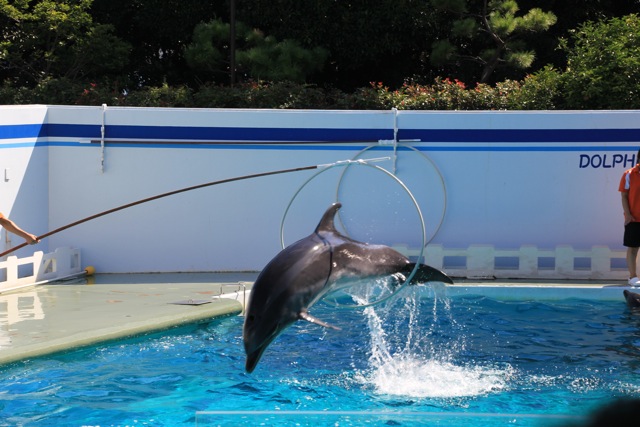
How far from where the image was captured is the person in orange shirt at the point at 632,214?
9.62 meters

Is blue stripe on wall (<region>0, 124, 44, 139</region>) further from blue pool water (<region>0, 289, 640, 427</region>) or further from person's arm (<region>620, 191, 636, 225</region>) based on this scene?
person's arm (<region>620, 191, 636, 225</region>)

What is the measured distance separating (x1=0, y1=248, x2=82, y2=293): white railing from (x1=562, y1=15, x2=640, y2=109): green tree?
6.75m

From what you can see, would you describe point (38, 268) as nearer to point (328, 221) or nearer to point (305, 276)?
point (328, 221)

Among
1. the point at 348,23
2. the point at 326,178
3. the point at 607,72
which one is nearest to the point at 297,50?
the point at 348,23

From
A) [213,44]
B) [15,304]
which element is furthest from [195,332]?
[213,44]

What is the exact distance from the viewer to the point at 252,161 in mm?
10422

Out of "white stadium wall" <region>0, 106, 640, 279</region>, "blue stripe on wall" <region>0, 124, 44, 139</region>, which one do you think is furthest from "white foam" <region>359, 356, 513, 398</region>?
"blue stripe on wall" <region>0, 124, 44, 139</region>

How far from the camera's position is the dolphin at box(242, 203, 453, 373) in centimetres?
447

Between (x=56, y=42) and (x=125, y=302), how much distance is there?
8.68 meters

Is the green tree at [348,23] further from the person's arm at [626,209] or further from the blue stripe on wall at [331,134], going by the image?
the person's arm at [626,209]

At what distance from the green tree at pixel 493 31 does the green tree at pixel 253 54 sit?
2.20m

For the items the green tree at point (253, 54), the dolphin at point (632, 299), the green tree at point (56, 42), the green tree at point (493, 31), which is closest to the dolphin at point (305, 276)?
the dolphin at point (632, 299)

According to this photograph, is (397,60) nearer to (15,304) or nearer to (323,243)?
(15,304)

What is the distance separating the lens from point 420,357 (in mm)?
7363
